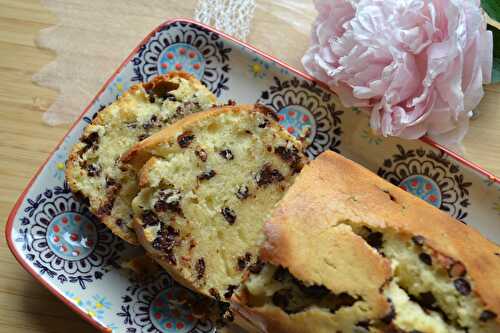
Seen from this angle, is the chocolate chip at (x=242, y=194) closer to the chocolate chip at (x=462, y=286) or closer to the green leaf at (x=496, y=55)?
the chocolate chip at (x=462, y=286)

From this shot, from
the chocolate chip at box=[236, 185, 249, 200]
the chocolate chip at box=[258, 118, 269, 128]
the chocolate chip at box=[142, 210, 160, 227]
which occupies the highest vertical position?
the chocolate chip at box=[258, 118, 269, 128]

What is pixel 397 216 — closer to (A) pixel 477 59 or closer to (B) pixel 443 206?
(B) pixel 443 206

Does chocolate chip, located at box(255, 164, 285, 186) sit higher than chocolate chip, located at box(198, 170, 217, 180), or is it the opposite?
chocolate chip, located at box(255, 164, 285, 186)

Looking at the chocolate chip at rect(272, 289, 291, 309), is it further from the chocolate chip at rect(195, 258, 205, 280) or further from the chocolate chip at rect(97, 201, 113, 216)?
the chocolate chip at rect(97, 201, 113, 216)

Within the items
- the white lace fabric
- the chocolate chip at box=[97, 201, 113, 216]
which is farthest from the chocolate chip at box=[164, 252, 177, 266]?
Result: the white lace fabric

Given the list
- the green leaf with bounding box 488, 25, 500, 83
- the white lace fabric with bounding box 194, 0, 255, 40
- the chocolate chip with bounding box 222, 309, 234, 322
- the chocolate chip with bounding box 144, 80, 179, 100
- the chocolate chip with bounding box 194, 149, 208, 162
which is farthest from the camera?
the white lace fabric with bounding box 194, 0, 255, 40

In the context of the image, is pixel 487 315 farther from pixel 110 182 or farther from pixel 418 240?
pixel 110 182
